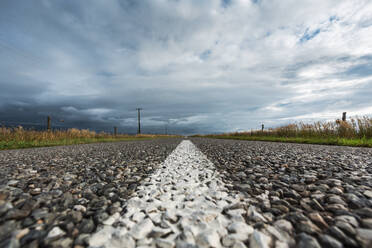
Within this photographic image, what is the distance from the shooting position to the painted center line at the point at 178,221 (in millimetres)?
1021

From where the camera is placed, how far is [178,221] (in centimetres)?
125

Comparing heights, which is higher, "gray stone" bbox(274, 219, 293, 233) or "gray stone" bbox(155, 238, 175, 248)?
"gray stone" bbox(155, 238, 175, 248)

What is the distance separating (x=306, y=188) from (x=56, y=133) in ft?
55.6

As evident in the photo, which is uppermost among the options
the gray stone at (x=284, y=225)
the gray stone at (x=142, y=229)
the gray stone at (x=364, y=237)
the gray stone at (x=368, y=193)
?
the gray stone at (x=368, y=193)

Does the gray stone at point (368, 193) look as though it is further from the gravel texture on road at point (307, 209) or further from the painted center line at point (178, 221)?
the painted center line at point (178, 221)

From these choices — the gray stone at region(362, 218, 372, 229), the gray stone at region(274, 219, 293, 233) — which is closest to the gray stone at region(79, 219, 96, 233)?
the gray stone at region(274, 219, 293, 233)

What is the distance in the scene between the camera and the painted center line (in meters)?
1.02

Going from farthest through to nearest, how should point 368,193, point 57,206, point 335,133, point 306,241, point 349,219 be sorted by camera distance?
point 335,133, point 368,193, point 57,206, point 349,219, point 306,241

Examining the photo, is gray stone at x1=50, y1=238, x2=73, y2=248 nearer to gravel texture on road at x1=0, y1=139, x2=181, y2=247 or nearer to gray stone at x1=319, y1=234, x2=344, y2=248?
gravel texture on road at x1=0, y1=139, x2=181, y2=247

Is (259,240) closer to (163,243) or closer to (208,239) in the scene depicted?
(208,239)

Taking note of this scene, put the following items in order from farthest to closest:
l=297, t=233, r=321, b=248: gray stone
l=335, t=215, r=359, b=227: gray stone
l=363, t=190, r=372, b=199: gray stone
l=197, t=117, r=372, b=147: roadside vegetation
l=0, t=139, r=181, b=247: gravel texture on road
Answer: l=197, t=117, r=372, b=147: roadside vegetation < l=363, t=190, r=372, b=199: gray stone < l=335, t=215, r=359, b=227: gray stone < l=0, t=139, r=181, b=247: gravel texture on road < l=297, t=233, r=321, b=248: gray stone

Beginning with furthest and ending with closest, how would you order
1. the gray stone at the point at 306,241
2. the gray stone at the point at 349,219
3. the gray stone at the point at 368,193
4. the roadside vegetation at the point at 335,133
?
the roadside vegetation at the point at 335,133 < the gray stone at the point at 368,193 < the gray stone at the point at 349,219 < the gray stone at the point at 306,241

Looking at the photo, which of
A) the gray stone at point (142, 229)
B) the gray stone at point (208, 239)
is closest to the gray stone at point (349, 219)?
the gray stone at point (208, 239)

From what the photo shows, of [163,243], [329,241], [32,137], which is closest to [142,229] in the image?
[163,243]
